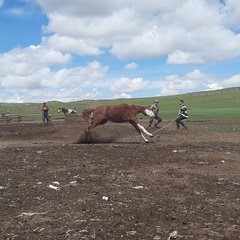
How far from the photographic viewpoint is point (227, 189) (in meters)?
9.16

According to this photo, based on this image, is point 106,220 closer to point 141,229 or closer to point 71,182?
point 141,229

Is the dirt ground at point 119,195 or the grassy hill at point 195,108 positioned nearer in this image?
the dirt ground at point 119,195

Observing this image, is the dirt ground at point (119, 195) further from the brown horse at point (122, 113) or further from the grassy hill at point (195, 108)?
the grassy hill at point (195, 108)

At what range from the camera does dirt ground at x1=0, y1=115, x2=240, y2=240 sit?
6.57 meters

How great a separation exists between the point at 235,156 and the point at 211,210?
705 centimetres

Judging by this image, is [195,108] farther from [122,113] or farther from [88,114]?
[122,113]

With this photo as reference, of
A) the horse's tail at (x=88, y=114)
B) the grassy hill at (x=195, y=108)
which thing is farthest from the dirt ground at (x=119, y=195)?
the grassy hill at (x=195, y=108)

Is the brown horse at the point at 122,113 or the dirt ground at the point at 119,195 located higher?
the brown horse at the point at 122,113

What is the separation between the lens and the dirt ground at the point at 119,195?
6.57 m

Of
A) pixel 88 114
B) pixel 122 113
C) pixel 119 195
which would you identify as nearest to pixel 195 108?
pixel 88 114

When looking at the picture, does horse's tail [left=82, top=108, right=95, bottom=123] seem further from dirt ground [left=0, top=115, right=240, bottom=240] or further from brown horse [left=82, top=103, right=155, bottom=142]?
dirt ground [left=0, top=115, right=240, bottom=240]

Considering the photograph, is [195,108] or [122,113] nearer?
[122,113]

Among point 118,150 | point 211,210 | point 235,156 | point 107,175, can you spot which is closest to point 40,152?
point 118,150

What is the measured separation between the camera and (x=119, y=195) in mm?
8562
